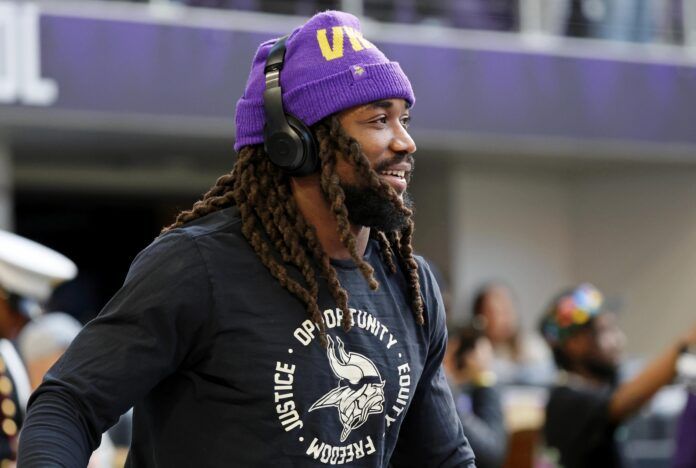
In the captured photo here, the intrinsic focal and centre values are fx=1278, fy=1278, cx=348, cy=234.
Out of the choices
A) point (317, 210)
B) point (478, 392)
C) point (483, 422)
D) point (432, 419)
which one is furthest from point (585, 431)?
point (317, 210)

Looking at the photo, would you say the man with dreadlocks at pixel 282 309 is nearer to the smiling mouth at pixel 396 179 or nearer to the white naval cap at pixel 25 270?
the smiling mouth at pixel 396 179

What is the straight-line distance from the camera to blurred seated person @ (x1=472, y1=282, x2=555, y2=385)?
9688mm

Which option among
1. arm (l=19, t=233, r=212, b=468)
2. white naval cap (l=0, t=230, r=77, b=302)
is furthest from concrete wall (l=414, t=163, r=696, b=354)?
arm (l=19, t=233, r=212, b=468)

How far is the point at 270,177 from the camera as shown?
100.0 inches

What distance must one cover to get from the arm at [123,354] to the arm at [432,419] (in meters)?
0.58

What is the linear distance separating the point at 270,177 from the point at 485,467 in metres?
3.07

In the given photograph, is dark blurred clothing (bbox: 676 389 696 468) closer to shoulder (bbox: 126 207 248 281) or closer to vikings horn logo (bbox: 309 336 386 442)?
vikings horn logo (bbox: 309 336 386 442)

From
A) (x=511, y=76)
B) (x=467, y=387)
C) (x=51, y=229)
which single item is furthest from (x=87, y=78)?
(x=51, y=229)

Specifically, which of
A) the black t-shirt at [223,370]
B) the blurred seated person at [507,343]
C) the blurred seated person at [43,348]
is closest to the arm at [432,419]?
the black t-shirt at [223,370]

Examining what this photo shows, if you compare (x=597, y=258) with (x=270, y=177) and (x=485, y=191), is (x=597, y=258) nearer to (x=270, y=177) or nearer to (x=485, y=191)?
(x=485, y=191)

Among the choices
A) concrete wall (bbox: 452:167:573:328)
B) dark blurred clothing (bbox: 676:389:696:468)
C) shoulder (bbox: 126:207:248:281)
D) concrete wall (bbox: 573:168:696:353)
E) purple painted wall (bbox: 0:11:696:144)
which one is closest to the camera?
shoulder (bbox: 126:207:248:281)

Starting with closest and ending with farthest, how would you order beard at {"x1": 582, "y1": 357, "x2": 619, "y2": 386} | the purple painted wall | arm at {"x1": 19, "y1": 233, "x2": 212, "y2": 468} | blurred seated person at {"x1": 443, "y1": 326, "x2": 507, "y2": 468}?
arm at {"x1": 19, "y1": 233, "x2": 212, "y2": 468} < blurred seated person at {"x1": 443, "y1": 326, "x2": 507, "y2": 468} < beard at {"x1": 582, "y1": 357, "x2": 619, "y2": 386} < the purple painted wall

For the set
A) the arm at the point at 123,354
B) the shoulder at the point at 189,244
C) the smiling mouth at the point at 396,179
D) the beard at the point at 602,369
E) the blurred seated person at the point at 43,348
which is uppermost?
the smiling mouth at the point at 396,179

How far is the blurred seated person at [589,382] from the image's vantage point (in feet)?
16.2
